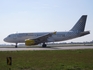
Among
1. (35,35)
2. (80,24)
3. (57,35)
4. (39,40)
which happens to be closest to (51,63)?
(39,40)

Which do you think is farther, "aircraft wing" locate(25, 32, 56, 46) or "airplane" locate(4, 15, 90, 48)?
"airplane" locate(4, 15, 90, 48)

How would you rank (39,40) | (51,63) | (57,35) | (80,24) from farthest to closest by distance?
(80,24)
(57,35)
(39,40)
(51,63)

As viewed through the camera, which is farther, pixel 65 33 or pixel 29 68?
pixel 65 33

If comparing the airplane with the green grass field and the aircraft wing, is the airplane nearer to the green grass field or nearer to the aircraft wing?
the aircraft wing

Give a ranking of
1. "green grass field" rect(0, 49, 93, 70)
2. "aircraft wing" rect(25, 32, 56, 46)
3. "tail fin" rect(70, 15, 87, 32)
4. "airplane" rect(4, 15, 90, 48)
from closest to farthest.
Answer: "green grass field" rect(0, 49, 93, 70) → "aircraft wing" rect(25, 32, 56, 46) → "airplane" rect(4, 15, 90, 48) → "tail fin" rect(70, 15, 87, 32)

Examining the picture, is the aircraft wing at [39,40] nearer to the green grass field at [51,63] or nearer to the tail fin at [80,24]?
the tail fin at [80,24]

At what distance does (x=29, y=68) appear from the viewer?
41.8 feet

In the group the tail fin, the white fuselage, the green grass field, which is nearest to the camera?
the green grass field

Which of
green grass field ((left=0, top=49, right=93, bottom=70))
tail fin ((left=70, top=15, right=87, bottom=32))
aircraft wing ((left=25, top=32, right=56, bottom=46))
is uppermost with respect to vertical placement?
tail fin ((left=70, top=15, right=87, bottom=32))

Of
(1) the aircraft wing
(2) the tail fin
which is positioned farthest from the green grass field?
(2) the tail fin

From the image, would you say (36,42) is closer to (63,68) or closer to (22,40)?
(22,40)

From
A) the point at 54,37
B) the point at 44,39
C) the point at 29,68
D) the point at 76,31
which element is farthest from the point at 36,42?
the point at 29,68

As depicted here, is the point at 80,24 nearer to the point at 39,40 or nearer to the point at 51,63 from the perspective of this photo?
the point at 39,40

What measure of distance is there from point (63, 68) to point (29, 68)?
7.71 ft
